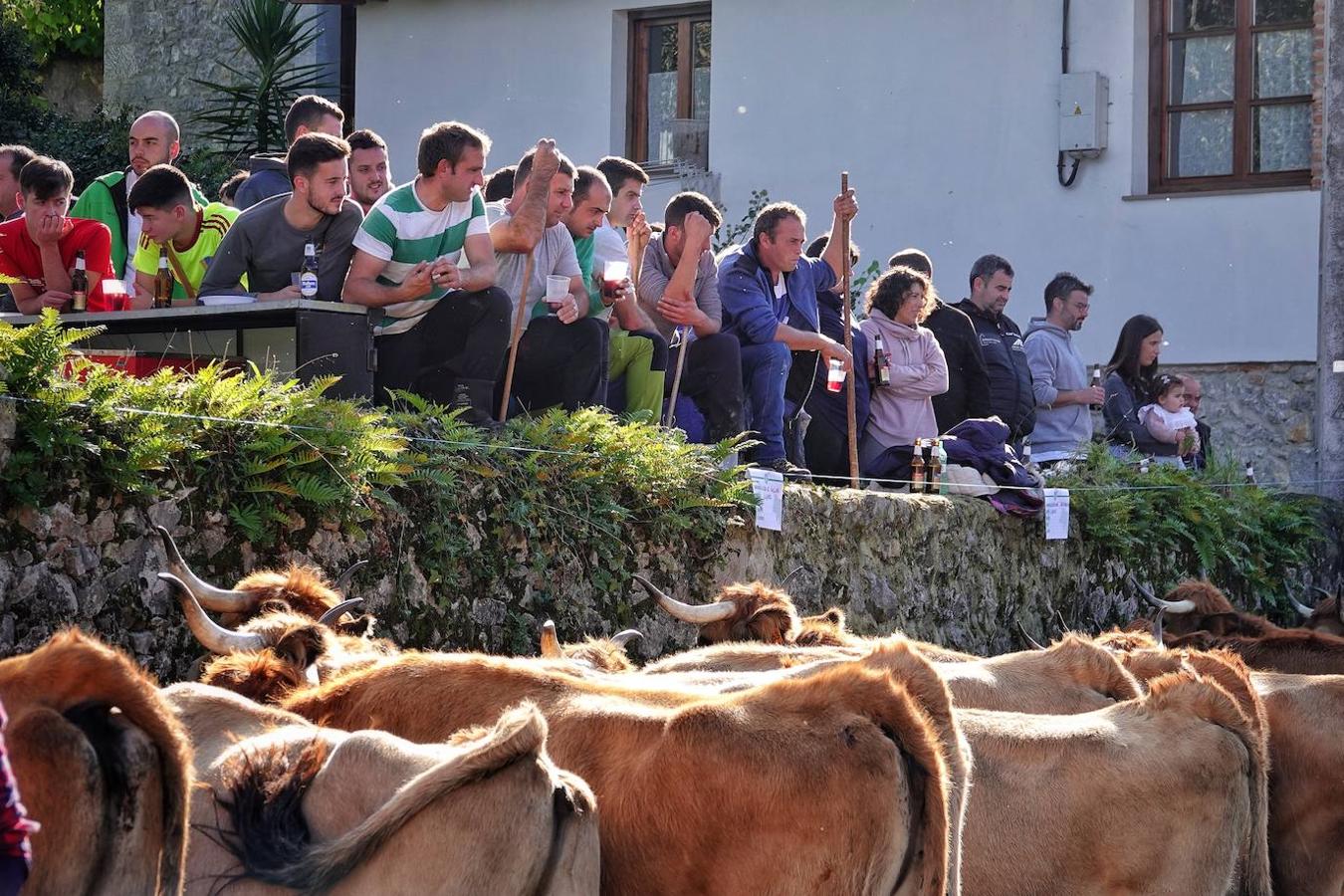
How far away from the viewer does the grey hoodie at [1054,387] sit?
13602 millimetres

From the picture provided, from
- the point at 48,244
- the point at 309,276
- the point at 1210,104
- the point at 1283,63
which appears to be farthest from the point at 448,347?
the point at 1283,63

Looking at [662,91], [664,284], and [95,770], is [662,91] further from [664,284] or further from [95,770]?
[95,770]

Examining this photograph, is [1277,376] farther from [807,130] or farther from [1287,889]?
[1287,889]

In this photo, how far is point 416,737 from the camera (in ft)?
14.0

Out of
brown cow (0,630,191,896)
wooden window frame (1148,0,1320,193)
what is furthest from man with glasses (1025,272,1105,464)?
brown cow (0,630,191,896)

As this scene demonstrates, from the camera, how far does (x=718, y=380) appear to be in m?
10.1

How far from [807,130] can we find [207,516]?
12809 millimetres

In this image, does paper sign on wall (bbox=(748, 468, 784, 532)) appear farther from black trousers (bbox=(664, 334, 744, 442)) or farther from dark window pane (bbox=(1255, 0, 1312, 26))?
dark window pane (bbox=(1255, 0, 1312, 26))

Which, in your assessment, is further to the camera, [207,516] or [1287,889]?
[207,516]

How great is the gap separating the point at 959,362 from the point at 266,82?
1055cm

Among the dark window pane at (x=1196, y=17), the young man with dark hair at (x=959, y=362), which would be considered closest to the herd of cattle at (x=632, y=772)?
the young man with dark hair at (x=959, y=362)

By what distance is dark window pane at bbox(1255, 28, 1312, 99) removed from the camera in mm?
17359

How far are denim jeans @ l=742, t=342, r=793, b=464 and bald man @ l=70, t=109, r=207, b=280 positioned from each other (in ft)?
10.3

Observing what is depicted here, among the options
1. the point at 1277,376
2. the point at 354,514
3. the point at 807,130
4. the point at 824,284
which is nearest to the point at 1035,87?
the point at 807,130
